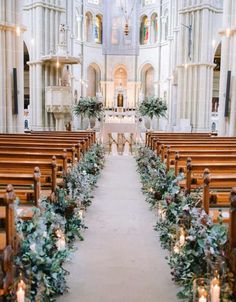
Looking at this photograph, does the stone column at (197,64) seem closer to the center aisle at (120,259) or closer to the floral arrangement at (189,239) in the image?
the center aisle at (120,259)

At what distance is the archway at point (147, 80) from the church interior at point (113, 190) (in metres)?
11.5

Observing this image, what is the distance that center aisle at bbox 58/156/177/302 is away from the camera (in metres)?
3.62

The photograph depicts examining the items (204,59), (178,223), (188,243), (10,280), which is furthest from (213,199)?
(204,59)

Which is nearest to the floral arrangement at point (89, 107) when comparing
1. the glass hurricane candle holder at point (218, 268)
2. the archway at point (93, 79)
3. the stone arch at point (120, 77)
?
the glass hurricane candle holder at point (218, 268)

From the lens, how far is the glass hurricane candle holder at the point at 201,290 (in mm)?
2998

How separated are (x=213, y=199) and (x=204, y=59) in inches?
575

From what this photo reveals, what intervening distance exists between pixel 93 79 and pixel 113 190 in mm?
24304

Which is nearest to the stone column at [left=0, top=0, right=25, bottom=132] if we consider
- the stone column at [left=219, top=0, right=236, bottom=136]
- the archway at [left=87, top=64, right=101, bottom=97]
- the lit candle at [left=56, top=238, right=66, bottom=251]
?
the stone column at [left=219, top=0, right=236, bottom=136]

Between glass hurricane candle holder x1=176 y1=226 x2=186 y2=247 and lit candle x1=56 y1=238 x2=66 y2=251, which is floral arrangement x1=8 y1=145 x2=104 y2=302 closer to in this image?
lit candle x1=56 y1=238 x2=66 y2=251

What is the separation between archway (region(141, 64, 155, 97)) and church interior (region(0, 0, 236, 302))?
11.5 meters

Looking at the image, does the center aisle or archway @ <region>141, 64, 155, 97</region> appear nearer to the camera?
the center aisle

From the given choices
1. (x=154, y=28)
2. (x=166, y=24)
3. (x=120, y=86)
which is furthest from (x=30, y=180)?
(x=154, y=28)

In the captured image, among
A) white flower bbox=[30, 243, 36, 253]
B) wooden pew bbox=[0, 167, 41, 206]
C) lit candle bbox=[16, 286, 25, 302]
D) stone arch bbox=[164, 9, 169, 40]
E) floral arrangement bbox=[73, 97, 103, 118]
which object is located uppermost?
stone arch bbox=[164, 9, 169, 40]

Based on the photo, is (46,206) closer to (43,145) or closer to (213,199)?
(213,199)
